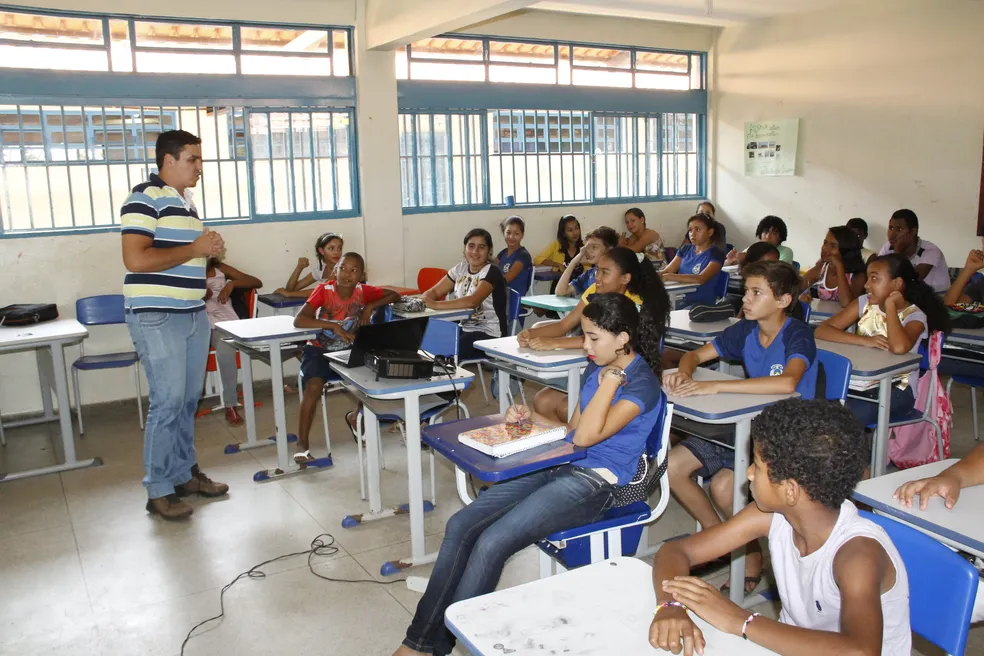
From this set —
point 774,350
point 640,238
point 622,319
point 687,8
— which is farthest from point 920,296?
point 687,8

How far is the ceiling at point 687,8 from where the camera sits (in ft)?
24.3

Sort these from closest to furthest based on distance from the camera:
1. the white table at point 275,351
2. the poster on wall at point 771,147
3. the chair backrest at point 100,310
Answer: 1. the white table at point 275,351
2. the chair backrest at point 100,310
3. the poster on wall at point 771,147

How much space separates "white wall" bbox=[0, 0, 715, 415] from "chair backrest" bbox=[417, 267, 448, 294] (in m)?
0.27

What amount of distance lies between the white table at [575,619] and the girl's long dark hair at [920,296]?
280 cm

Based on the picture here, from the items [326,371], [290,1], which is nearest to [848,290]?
[326,371]

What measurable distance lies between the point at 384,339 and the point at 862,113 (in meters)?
5.89

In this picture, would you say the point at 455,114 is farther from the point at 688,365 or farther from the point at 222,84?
the point at 688,365

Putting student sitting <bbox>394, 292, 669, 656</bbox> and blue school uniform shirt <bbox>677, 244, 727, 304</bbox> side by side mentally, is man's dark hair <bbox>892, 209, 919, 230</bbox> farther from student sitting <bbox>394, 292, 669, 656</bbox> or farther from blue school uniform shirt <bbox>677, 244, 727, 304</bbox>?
student sitting <bbox>394, 292, 669, 656</bbox>

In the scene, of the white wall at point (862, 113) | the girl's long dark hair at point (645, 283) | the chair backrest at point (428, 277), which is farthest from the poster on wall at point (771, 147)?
the girl's long dark hair at point (645, 283)

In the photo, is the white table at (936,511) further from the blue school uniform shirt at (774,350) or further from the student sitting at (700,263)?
the student sitting at (700,263)

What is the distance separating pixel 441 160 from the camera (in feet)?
24.6

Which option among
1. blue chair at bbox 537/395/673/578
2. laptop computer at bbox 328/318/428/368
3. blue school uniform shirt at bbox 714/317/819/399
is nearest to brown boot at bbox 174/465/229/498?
laptop computer at bbox 328/318/428/368

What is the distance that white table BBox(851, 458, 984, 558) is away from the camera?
1.81 m

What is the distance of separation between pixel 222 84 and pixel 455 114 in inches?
84.2
